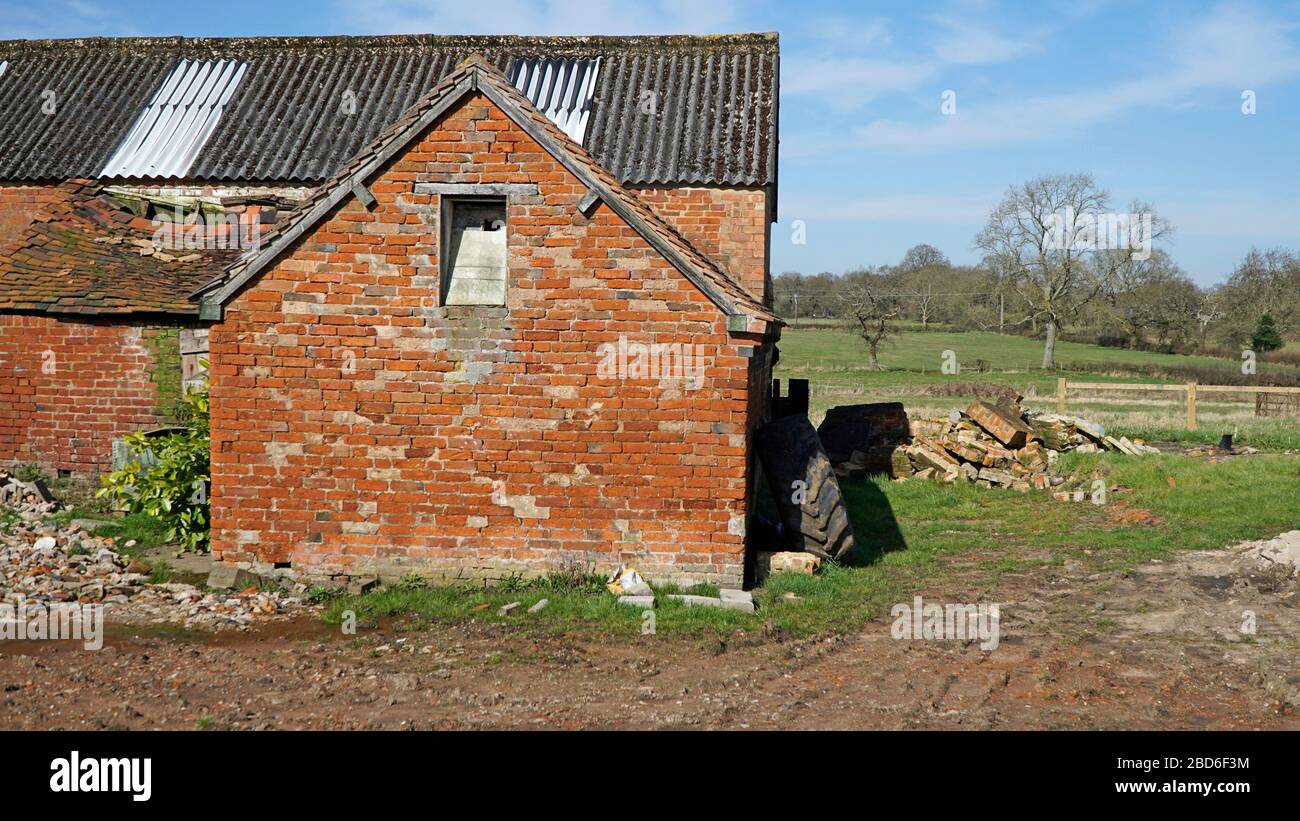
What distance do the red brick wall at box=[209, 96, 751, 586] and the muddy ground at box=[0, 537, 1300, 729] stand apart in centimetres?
127

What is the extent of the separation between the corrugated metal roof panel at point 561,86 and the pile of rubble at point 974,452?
7.77 meters

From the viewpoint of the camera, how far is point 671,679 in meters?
7.39

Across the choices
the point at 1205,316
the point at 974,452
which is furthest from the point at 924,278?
the point at 974,452

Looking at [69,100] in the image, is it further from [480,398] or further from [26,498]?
[480,398]

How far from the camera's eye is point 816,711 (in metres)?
6.76

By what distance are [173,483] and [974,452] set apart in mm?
12679

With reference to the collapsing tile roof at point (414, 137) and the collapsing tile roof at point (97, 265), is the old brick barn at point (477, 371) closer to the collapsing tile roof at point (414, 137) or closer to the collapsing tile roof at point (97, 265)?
the collapsing tile roof at point (414, 137)

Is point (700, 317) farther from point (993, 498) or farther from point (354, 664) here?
point (993, 498)

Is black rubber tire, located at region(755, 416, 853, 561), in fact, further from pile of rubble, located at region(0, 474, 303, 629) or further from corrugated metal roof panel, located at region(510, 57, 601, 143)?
corrugated metal roof panel, located at region(510, 57, 601, 143)

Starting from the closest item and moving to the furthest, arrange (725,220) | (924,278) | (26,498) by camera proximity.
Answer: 1. (26,498)
2. (725,220)
3. (924,278)

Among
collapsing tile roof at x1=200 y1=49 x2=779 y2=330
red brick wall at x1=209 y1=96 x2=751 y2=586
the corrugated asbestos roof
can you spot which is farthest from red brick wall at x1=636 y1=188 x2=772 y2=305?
red brick wall at x1=209 y1=96 x2=751 y2=586

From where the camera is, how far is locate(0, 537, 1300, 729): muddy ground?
257 inches

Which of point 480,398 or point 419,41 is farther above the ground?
point 419,41
